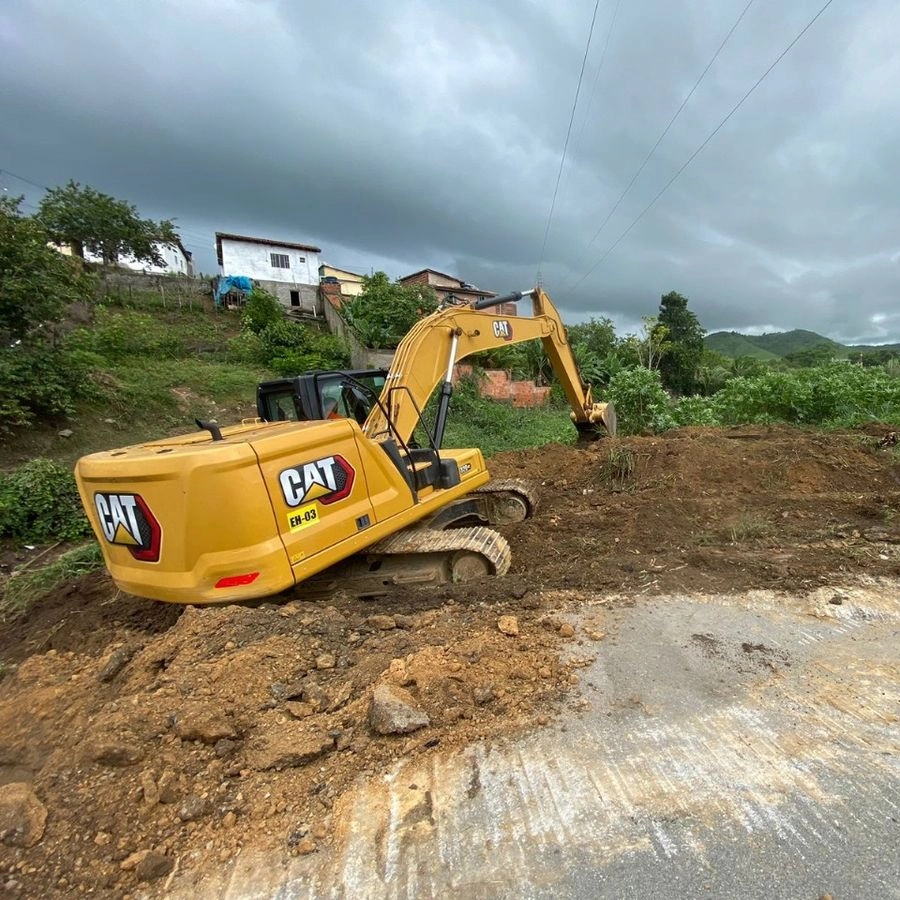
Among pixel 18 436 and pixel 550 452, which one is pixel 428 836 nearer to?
pixel 550 452

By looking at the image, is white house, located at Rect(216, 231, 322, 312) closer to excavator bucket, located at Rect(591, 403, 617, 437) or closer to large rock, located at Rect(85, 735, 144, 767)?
excavator bucket, located at Rect(591, 403, 617, 437)

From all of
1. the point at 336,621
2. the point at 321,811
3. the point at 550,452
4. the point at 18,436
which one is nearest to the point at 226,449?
the point at 336,621

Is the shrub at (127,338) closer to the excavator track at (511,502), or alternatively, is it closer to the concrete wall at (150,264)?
the concrete wall at (150,264)

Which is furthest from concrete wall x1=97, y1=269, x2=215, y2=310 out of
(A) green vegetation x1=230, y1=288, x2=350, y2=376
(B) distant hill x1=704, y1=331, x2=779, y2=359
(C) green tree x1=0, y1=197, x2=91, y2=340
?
(B) distant hill x1=704, y1=331, x2=779, y2=359

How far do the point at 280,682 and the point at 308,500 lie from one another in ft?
3.70

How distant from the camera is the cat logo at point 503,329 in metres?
6.04

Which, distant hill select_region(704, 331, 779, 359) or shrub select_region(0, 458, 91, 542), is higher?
distant hill select_region(704, 331, 779, 359)

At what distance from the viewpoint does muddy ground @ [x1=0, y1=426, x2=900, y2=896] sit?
6.32ft

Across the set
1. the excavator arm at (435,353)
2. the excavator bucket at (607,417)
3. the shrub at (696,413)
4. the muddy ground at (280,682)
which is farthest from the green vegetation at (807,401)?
the excavator arm at (435,353)

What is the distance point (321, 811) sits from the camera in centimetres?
202

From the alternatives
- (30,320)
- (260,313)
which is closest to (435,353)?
(30,320)

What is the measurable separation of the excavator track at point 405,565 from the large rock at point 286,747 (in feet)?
5.53

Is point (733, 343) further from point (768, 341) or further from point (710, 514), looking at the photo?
point (710, 514)

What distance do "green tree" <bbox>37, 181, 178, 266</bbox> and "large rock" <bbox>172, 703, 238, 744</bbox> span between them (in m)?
29.7
